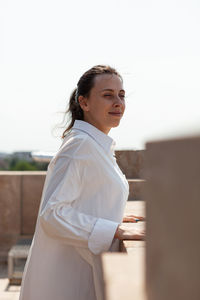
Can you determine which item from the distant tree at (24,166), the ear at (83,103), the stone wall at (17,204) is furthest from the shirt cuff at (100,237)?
the distant tree at (24,166)

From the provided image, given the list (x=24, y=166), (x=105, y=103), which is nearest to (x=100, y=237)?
(x=105, y=103)

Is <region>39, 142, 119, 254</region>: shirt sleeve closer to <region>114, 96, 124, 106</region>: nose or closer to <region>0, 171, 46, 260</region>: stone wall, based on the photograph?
<region>114, 96, 124, 106</region>: nose

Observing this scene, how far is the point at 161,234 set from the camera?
616mm

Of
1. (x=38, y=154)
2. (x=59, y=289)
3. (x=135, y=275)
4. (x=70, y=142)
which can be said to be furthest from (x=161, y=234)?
(x=38, y=154)

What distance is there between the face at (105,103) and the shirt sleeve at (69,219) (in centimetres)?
50

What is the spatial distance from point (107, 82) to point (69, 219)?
2.78 ft

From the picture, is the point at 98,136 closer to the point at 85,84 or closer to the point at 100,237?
the point at 85,84

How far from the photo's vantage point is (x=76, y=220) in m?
1.73

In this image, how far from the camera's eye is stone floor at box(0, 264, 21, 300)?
4730 mm

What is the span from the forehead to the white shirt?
1.00ft

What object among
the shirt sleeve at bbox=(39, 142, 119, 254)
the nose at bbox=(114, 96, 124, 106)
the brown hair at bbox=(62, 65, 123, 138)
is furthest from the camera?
the brown hair at bbox=(62, 65, 123, 138)

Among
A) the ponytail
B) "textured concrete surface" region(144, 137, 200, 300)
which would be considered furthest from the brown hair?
"textured concrete surface" region(144, 137, 200, 300)

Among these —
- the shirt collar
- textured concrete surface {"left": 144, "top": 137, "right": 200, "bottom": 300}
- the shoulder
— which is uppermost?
the shirt collar

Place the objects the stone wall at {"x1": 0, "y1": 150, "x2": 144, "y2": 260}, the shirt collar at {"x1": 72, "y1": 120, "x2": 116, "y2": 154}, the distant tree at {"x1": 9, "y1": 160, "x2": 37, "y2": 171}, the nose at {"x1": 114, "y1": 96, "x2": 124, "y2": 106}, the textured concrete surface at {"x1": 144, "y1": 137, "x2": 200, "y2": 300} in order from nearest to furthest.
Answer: the textured concrete surface at {"x1": 144, "y1": 137, "x2": 200, "y2": 300} → the shirt collar at {"x1": 72, "y1": 120, "x2": 116, "y2": 154} → the nose at {"x1": 114, "y1": 96, "x2": 124, "y2": 106} → the stone wall at {"x1": 0, "y1": 150, "x2": 144, "y2": 260} → the distant tree at {"x1": 9, "y1": 160, "x2": 37, "y2": 171}
